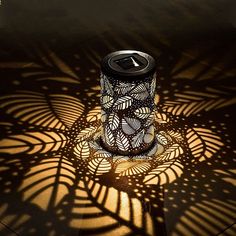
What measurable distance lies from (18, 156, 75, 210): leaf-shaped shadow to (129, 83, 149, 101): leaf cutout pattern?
1.35 ft

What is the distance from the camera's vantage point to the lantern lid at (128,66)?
7.10 ft

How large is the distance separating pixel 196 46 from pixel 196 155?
40.4 inches

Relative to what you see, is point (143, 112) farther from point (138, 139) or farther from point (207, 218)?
point (207, 218)

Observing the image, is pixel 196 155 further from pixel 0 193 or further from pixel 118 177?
pixel 0 193

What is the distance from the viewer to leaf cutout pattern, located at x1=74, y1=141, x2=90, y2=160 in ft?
7.85

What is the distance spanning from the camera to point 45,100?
2742mm

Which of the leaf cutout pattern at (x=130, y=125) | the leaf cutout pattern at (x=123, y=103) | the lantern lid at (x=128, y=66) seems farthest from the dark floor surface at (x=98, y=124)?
the lantern lid at (x=128, y=66)

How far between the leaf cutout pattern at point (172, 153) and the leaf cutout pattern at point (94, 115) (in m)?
0.40

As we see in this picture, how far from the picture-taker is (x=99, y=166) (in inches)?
91.9

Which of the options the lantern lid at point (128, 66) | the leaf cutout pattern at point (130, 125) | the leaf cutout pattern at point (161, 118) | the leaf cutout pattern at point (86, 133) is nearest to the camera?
the lantern lid at point (128, 66)

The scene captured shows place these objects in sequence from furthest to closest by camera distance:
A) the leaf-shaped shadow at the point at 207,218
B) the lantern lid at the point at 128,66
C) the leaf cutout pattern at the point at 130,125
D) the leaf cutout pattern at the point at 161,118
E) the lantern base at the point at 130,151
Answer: the leaf cutout pattern at the point at 161,118, the lantern base at the point at 130,151, the leaf cutout pattern at the point at 130,125, the lantern lid at the point at 128,66, the leaf-shaped shadow at the point at 207,218

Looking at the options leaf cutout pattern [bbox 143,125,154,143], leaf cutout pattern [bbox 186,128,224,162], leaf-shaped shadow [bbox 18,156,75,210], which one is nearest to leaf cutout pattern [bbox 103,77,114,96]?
leaf cutout pattern [bbox 143,125,154,143]

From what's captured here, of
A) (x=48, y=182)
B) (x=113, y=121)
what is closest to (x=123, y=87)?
(x=113, y=121)

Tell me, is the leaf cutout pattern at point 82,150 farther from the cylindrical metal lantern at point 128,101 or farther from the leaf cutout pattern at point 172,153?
the leaf cutout pattern at point 172,153
